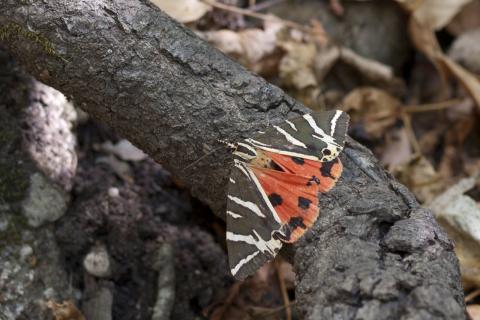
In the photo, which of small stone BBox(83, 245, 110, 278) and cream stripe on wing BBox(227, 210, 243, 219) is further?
small stone BBox(83, 245, 110, 278)

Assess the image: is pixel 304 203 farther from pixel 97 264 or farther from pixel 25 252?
A: pixel 25 252

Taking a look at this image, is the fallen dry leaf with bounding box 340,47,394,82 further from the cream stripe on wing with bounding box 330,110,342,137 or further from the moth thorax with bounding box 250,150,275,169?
the moth thorax with bounding box 250,150,275,169

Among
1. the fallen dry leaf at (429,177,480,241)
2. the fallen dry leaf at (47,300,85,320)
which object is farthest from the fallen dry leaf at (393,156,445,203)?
the fallen dry leaf at (47,300,85,320)

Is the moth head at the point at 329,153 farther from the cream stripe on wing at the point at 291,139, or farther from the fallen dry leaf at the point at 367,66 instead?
the fallen dry leaf at the point at 367,66

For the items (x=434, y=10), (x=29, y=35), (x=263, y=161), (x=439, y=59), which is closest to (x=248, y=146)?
(x=263, y=161)

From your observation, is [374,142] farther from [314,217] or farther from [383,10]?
[314,217]
